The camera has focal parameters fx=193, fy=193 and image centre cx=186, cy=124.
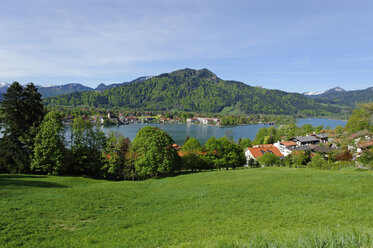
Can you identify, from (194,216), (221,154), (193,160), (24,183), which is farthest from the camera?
(221,154)

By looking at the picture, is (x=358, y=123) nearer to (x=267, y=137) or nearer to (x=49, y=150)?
(x=49, y=150)

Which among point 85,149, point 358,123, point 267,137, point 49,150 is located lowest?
point 267,137

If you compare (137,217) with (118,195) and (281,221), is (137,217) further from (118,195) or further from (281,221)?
(281,221)

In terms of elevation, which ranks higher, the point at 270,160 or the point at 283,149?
the point at 270,160

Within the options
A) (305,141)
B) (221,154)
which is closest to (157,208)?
(221,154)

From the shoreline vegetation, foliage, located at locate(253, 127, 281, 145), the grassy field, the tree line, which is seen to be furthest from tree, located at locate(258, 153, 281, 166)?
foliage, located at locate(253, 127, 281, 145)

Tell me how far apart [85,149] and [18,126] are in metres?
9.37

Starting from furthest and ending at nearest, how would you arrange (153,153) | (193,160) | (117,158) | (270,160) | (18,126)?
(270,160)
(193,160)
(117,158)
(153,153)
(18,126)

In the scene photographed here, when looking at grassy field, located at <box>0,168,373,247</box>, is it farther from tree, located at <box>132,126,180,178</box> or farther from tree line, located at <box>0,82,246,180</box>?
tree, located at <box>132,126,180,178</box>

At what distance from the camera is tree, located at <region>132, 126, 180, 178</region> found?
98.3ft

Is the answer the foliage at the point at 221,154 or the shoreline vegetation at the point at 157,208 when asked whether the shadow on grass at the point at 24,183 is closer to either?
the shoreline vegetation at the point at 157,208

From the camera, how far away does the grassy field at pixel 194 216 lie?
7.66 meters

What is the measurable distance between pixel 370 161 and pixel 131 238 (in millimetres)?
33864

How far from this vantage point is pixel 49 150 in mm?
27125
